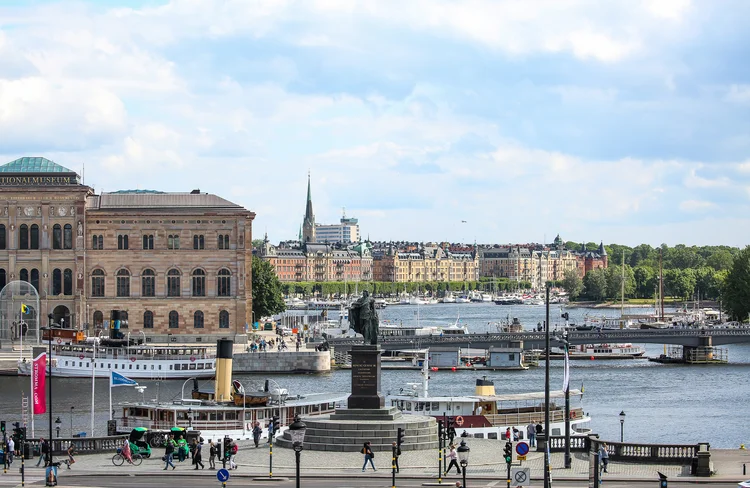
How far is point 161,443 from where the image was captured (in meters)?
54.8

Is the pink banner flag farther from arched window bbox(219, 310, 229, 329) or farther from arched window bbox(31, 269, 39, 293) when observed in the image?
arched window bbox(31, 269, 39, 293)

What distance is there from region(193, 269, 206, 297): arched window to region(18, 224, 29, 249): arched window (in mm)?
14035

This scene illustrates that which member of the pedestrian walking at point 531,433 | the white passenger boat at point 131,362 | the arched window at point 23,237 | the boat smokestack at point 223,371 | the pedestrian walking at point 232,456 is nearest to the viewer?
the pedestrian walking at point 232,456

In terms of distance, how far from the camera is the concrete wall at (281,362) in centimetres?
10588

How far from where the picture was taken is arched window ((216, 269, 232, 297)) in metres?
115

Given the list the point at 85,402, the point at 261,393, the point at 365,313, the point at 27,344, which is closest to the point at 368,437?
the point at 365,313

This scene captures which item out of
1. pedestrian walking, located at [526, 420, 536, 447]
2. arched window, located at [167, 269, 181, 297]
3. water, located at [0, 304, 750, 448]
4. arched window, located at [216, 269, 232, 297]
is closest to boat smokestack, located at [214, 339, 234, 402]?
water, located at [0, 304, 750, 448]

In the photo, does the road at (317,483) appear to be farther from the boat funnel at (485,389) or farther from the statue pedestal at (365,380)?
the boat funnel at (485,389)

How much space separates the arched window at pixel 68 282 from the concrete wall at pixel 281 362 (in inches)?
689

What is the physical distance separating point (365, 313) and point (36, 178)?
217ft

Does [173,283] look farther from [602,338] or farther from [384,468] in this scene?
[384,468]

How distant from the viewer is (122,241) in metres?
115

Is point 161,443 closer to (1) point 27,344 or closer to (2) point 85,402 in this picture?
(2) point 85,402

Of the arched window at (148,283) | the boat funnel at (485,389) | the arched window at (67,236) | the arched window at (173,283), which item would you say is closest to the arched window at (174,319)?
the arched window at (173,283)
